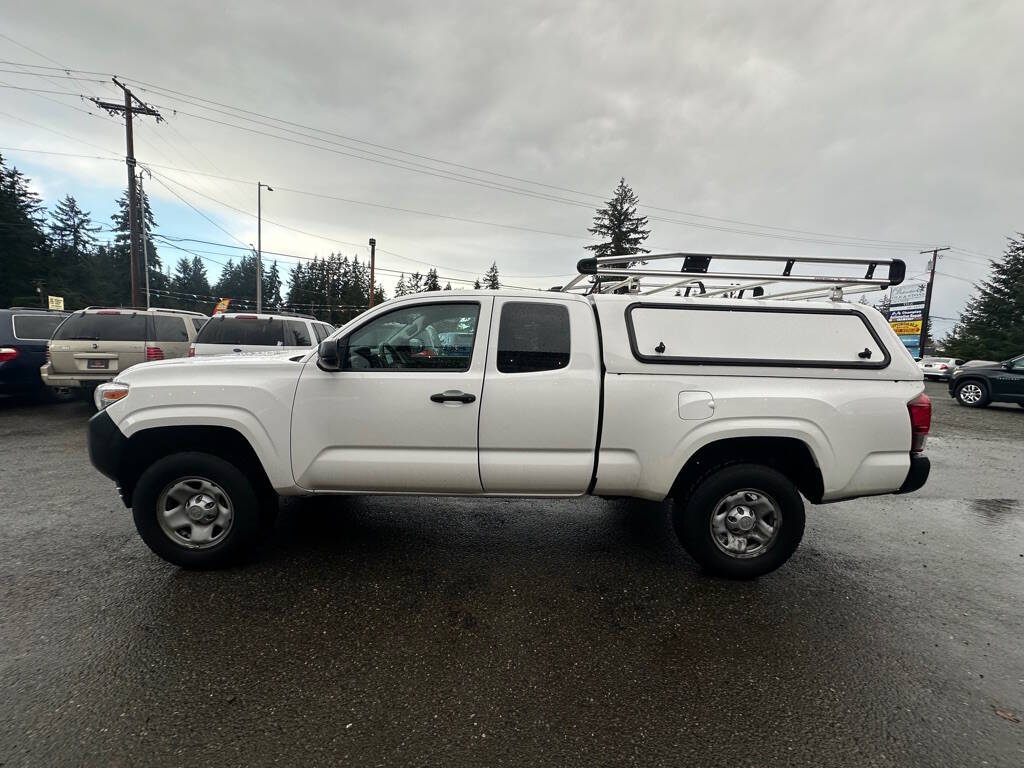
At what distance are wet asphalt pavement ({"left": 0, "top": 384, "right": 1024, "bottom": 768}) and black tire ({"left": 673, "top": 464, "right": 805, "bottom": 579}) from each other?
0.16 meters

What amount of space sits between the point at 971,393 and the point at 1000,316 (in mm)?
28300

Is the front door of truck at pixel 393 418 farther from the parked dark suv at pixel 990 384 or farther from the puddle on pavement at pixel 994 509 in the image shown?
the parked dark suv at pixel 990 384

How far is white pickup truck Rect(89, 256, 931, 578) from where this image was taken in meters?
3.02

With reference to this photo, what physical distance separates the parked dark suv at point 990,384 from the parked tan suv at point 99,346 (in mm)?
19298

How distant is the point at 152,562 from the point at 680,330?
397cm

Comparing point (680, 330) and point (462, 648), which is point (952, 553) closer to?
point (680, 330)

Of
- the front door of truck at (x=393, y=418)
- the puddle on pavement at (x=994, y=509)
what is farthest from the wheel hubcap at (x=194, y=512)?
the puddle on pavement at (x=994, y=509)

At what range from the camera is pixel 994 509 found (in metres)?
4.86

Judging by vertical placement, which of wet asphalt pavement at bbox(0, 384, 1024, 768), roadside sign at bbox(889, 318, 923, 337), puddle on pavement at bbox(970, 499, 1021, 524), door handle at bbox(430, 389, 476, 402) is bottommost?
wet asphalt pavement at bbox(0, 384, 1024, 768)

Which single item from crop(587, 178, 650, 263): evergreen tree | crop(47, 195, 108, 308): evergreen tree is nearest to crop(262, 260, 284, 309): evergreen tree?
crop(47, 195, 108, 308): evergreen tree

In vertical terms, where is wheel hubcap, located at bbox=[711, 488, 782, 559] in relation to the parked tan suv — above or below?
below

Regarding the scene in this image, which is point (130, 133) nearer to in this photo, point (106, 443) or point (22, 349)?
point (22, 349)

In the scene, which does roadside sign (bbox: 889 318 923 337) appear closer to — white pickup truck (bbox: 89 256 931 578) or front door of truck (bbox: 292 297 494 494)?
white pickup truck (bbox: 89 256 931 578)

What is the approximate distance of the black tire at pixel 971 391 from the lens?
1273cm
